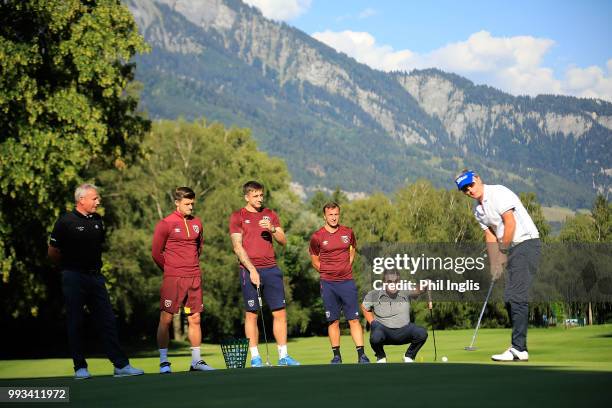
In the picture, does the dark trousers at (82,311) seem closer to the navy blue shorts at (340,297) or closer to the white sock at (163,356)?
the white sock at (163,356)

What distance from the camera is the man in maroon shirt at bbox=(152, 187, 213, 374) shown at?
13.6m

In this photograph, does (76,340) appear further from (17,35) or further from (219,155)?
(219,155)

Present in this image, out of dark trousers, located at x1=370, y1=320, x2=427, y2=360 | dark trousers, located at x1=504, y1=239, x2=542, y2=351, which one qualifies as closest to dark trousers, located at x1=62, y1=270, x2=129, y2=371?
dark trousers, located at x1=370, y1=320, x2=427, y2=360

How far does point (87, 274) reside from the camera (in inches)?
509

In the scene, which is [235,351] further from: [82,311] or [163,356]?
[82,311]

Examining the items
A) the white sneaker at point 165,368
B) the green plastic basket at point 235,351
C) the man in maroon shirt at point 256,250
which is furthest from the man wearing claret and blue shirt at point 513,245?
the white sneaker at point 165,368

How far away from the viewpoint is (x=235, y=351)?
567 inches

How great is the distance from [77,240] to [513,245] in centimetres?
557

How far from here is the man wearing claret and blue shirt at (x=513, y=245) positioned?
41.6ft

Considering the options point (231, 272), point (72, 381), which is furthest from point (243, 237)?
point (231, 272)

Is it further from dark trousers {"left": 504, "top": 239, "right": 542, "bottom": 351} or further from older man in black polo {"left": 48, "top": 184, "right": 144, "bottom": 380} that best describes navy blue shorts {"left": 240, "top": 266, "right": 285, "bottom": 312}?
dark trousers {"left": 504, "top": 239, "right": 542, "bottom": 351}

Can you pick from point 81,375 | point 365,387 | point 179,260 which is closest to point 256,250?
point 179,260

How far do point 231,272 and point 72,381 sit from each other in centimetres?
4824

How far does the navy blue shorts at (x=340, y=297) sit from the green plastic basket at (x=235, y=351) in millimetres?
1499
